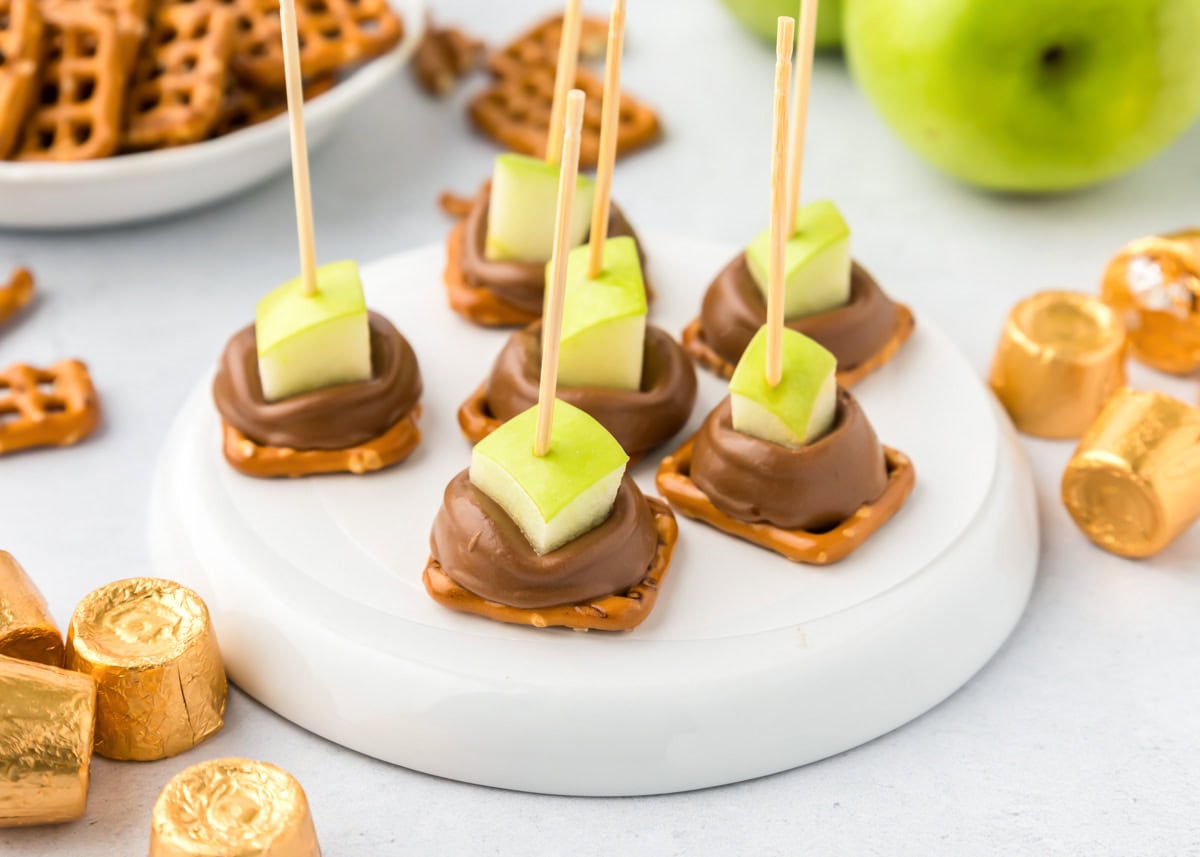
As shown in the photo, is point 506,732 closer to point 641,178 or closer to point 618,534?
point 618,534

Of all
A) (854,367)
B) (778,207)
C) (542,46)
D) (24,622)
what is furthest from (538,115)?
(24,622)

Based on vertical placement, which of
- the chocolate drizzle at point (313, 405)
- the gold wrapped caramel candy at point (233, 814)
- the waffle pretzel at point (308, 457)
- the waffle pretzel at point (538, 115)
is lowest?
the waffle pretzel at point (538, 115)

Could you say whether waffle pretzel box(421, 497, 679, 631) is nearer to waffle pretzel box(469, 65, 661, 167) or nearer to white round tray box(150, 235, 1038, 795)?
white round tray box(150, 235, 1038, 795)

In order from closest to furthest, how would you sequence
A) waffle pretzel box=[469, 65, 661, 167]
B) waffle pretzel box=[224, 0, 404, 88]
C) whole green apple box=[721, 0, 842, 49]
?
waffle pretzel box=[224, 0, 404, 88] → waffle pretzel box=[469, 65, 661, 167] → whole green apple box=[721, 0, 842, 49]

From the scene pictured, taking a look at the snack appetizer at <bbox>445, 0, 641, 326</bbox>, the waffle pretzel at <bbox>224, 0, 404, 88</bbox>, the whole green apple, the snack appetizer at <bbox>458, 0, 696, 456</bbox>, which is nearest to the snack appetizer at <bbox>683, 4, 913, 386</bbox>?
the snack appetizer at <bbox>458, 0, 696, 456</bbox>

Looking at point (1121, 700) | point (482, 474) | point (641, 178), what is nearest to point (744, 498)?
point (482, 474)

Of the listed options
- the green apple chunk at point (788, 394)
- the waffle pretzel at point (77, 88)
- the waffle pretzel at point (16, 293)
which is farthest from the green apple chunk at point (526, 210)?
the waffle pretzel at point (16, 293)

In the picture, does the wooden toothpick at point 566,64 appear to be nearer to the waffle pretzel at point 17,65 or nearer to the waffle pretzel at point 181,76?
the waffle pretzel at point 181,76
